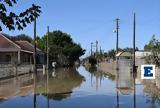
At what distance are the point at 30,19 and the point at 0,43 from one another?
5679cm

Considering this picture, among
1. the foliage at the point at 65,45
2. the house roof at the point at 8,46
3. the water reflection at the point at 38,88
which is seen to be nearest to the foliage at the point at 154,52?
the water reflection at the point at 38,88

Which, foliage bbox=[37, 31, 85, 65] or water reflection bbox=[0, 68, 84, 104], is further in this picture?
foliage bbox=[37, 31, 85, 65]

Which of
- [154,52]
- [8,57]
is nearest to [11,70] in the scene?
[154,52]

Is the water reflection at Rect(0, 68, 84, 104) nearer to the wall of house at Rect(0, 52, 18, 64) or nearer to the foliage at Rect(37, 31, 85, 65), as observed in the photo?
the wall of house at Rect(0, 52, 18, 64)

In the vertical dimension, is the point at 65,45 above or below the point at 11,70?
above

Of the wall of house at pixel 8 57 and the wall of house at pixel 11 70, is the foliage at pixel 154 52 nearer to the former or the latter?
the wall of house at pixel 11 70

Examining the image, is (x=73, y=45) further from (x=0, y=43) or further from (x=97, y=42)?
(x=0, y=43)

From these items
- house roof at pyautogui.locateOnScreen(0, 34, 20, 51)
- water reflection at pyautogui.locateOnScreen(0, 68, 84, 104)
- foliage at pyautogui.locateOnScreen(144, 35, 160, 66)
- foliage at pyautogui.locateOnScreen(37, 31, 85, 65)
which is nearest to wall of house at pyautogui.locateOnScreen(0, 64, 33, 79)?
house roof at pyautogui.locateOnScreen(0, 34, 20, 51)

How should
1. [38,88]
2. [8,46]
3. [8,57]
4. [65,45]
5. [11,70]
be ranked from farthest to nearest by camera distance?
[65,45]
[8,57]
[8,46]
[11,70]
[38,88]

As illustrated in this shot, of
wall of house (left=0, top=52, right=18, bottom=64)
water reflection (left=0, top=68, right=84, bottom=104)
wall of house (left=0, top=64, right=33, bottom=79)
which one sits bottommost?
water reflection (left=0, top=68, right=84, bottom=104)

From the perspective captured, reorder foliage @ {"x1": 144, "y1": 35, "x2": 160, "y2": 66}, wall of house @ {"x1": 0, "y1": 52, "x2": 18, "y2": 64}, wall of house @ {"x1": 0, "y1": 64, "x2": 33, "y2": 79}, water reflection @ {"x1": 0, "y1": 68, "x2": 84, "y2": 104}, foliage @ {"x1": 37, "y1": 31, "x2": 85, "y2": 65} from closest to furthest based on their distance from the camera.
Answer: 1. water reflection @ {"x1": 0, "y1": 68, "x2": 84, "y2": 104}
2. wall of house @ {"x1": 0, "y1": 64, "x2": 33, "y2": 79}
3. foliage @ {"x1": 144, "y1": 35, "x2": 160, "y2": 66}
4. wall of house @ {"x1": 0, "y1": 52, "x2": 18, "y2": 64}
5. foliage @ {"x1": 37, "y1": 31, "x2": 85, "y2": 65}

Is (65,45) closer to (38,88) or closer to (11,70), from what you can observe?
(11,70)

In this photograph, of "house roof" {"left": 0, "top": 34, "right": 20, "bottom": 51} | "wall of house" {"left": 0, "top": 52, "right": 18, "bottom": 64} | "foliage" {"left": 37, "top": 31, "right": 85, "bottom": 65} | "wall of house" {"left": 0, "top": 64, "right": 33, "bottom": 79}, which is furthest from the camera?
"foliage" {"left": 37, "top": 31, "right": 85, "bottom": 65}

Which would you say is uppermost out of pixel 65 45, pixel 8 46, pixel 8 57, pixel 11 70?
pixel 65 45
